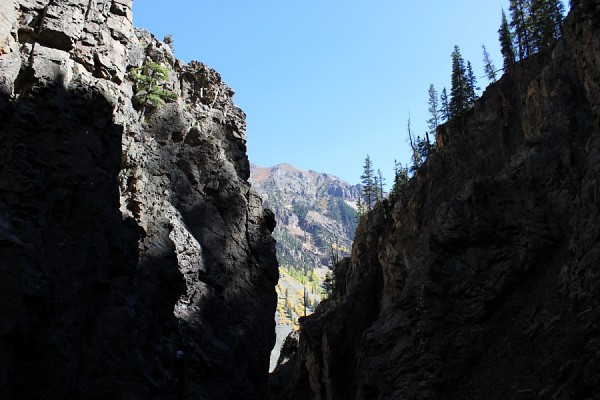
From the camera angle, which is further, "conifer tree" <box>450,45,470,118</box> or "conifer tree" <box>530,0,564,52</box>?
"conifer tree" <box>450,45,470,118</box>

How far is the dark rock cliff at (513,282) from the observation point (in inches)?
791

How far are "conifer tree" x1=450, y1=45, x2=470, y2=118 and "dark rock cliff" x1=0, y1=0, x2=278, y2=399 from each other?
35.5m

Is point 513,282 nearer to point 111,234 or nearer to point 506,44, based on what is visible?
point 111,234

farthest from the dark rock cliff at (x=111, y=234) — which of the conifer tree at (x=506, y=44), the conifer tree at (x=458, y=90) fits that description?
the conifer tree at (x=506, y=44)

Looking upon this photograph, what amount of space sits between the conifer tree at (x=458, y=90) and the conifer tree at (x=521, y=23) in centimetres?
739

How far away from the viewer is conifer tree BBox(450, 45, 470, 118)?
6103cm

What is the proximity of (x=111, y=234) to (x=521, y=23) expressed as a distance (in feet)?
190

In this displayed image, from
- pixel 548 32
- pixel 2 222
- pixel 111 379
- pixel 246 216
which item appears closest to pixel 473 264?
pixel 246 216

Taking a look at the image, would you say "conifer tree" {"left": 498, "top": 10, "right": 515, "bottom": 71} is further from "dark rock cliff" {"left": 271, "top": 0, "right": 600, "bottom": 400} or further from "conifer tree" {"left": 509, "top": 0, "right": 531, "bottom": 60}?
"dark rock cliff" {"left": 271, "top": 0, "right": 600, "bottom": 400}

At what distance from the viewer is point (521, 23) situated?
200 ft

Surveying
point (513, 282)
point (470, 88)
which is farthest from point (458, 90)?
point (513, 282)

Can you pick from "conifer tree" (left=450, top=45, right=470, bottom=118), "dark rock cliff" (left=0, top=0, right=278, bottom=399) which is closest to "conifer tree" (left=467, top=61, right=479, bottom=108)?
"conifer tree" (left=450, top=45, right=470, bottom=118)

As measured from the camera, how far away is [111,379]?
19672 mm

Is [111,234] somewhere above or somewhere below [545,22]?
below
